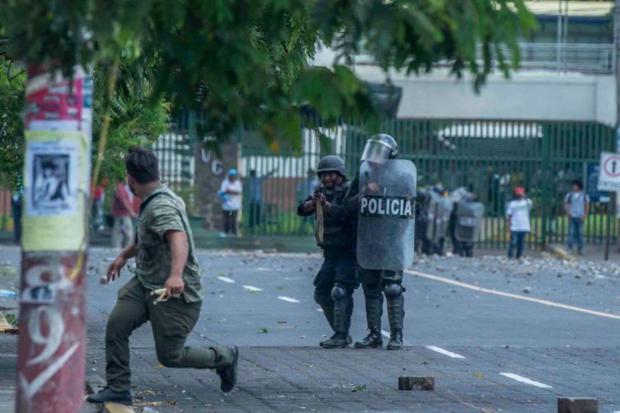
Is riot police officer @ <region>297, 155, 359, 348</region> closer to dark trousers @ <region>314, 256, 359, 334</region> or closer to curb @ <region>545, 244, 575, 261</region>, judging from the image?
dark trousers @ <region>314, 256, 359, 334</region>

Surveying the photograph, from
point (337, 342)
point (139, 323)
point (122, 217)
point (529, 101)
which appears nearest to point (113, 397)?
point (139, 323)

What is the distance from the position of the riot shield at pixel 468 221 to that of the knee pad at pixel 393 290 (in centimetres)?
2120

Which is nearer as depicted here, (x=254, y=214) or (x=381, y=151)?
(x=381, y=151)

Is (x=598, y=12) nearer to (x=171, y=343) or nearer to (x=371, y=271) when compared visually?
(x=371, y=271)

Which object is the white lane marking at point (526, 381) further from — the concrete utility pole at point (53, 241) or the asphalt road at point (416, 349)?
the concrete utility pole at point (53, 241)

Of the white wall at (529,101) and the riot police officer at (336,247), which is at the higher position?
the white wall at (529,101)

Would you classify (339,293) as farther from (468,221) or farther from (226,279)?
(468,221)

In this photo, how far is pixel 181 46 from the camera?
593 cm

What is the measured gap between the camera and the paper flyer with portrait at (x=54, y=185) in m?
6.16

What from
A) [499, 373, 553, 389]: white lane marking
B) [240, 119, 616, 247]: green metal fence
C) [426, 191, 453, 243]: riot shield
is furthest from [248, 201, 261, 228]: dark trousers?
[499, 373, 553, 389]: white lane marking

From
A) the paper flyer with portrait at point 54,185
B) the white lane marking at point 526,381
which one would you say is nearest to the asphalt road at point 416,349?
the white lane marking at point 526,381

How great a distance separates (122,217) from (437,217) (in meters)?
7.11

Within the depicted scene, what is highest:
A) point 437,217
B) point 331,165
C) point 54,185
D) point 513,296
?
point 331,165

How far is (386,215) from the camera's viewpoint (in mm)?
14484
